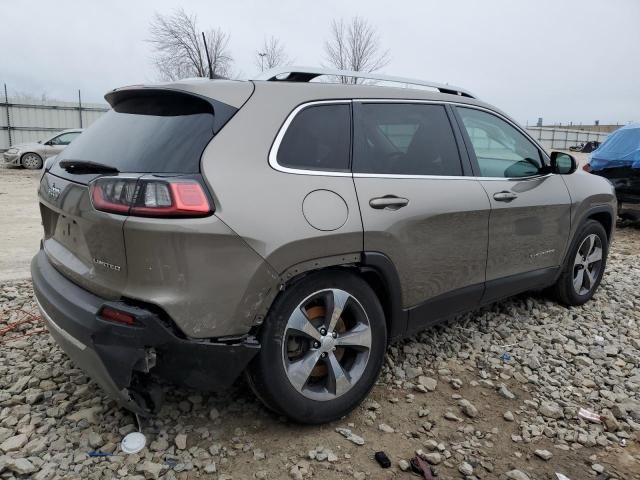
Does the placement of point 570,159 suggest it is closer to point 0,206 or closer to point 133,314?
point 133,314

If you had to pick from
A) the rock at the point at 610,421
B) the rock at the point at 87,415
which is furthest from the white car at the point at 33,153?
the rock at the point at 610,421

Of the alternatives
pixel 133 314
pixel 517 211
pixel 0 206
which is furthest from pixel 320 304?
pixel 0 206

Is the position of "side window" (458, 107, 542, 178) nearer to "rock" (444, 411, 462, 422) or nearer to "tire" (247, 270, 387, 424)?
"tire" (247, 270, 387, 424)

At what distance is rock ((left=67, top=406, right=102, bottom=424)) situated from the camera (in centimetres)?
271

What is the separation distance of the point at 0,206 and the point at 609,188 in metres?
10.3

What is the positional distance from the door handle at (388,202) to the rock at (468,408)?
3.98 ft

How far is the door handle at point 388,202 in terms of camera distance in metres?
2.68

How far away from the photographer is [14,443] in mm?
2496

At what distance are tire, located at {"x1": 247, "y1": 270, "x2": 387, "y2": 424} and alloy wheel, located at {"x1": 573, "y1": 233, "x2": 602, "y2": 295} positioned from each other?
2550 millimetres

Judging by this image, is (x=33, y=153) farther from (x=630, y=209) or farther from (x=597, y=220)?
(x=597, y=220)

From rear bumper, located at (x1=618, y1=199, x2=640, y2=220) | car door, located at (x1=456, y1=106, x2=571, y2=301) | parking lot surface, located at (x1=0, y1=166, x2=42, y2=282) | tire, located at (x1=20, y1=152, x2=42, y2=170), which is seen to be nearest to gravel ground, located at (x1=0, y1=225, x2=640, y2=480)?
car door, located at (x1=456, y1=106, x2=571, y2=301)

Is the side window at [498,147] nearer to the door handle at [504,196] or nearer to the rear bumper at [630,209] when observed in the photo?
the door handle at [504,196]

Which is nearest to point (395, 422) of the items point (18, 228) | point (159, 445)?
point (159, 445)

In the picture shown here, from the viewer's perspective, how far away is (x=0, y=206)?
1004cm
